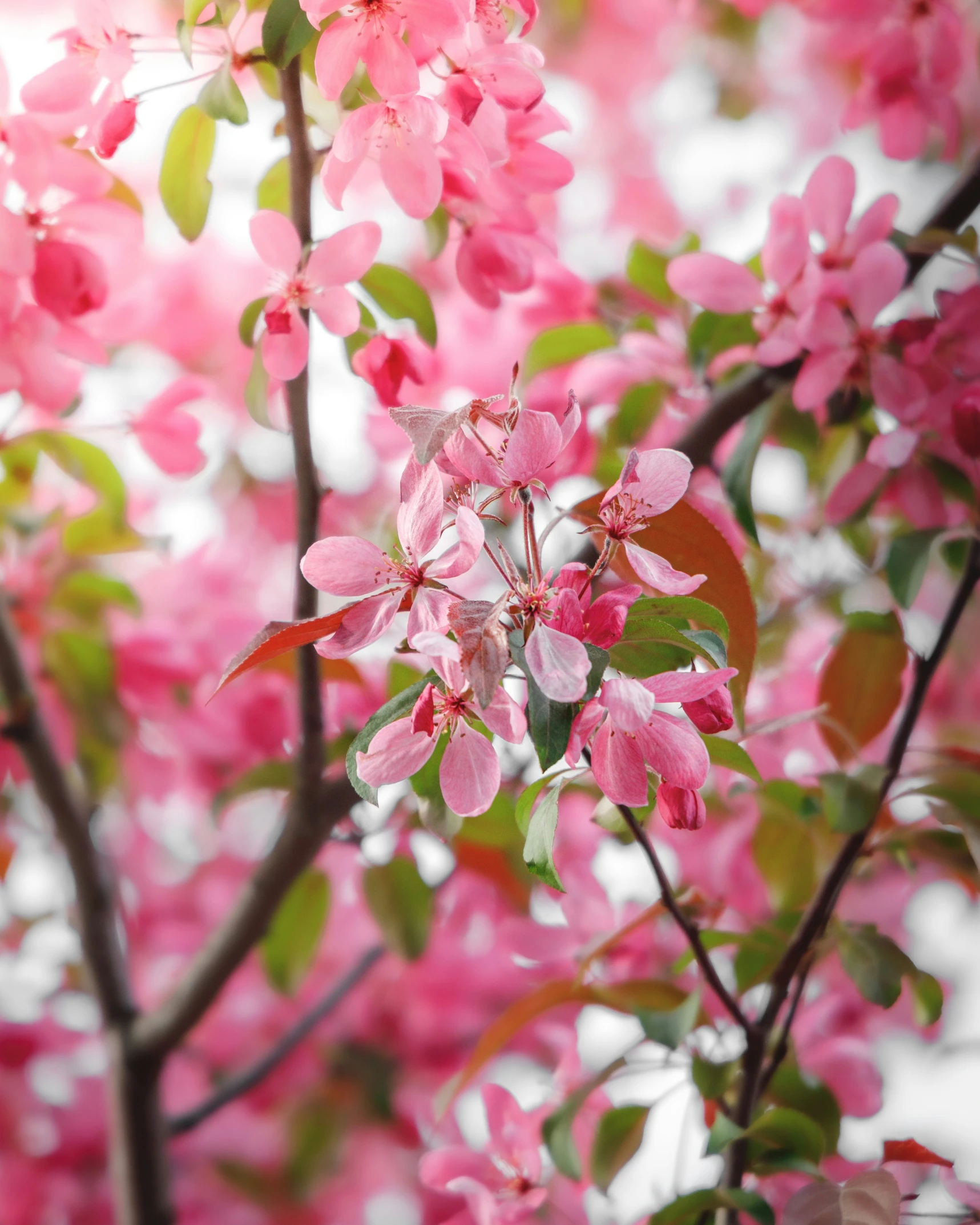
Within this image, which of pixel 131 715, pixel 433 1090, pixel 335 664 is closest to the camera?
pixel 335 664

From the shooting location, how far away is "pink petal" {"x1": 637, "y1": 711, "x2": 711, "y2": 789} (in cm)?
43

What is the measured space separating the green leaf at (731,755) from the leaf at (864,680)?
0.24 meters

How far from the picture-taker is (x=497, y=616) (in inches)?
15.8

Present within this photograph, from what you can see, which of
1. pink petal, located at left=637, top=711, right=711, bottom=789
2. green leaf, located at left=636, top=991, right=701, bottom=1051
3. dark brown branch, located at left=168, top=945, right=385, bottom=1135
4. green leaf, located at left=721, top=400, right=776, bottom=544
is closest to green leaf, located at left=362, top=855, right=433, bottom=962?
dark brown branch, located at left=168, top=945, right=385, bottom=1135

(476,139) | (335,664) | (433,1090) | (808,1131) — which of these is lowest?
(433,1090)

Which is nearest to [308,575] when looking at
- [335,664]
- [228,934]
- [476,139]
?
[476,139]

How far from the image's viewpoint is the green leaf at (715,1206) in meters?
0.57

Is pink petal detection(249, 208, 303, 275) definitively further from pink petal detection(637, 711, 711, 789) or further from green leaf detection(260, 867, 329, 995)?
green leaf detection(260, 867, 329, 995)

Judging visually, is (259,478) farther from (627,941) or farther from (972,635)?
(972,635)

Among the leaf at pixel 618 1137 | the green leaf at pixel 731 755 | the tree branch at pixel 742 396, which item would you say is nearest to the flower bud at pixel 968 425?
the tree branch at pixel 742 396

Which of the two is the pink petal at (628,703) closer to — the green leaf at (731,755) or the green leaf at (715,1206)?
the green leaf at (731,755)

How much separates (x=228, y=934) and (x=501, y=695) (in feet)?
1.60

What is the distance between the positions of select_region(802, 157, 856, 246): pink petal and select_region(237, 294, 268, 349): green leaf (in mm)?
356

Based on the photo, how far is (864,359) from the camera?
693 millimetres
